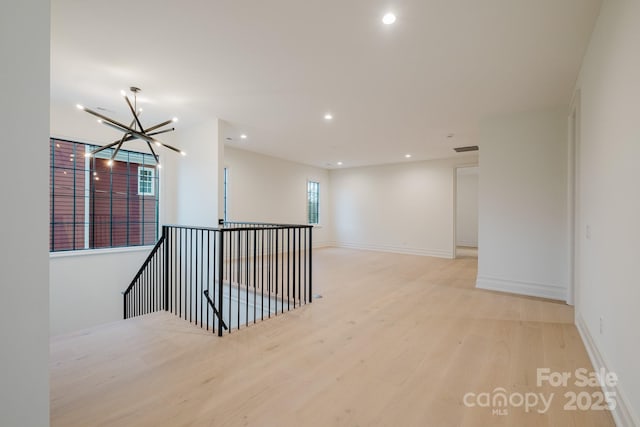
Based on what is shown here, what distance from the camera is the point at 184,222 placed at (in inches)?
215

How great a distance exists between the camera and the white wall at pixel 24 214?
40.7 inches

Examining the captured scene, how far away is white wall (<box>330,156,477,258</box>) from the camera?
311 inches

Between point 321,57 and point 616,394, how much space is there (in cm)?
351

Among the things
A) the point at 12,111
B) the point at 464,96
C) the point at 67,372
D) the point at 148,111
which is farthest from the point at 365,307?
the point at 148,111

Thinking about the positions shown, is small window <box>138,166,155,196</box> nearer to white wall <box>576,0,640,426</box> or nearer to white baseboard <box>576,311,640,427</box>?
white wall <box>576,0,640,426</box>

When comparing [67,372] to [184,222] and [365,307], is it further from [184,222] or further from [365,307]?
[184,222]

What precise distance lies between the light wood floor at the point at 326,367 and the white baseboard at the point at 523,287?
421 mm

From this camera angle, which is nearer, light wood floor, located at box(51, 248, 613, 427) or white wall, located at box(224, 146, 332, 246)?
light wood floor, located at box(51, 248, 613, 427)

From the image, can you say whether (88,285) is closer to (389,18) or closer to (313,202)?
(389,18)

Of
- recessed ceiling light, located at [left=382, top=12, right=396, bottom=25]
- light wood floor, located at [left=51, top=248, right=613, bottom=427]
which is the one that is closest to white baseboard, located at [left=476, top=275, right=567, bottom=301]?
light wood floor, located at [left=51, top=248, right=613, bottom=427]

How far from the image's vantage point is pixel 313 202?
9711mm

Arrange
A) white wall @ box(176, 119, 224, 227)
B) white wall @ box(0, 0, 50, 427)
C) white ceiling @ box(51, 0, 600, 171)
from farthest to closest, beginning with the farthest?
white wall @ box(176, 119, 224, 227), white ceiling @ box(51, 0, 600, 171), white wall @ box(0, 0, 50, 427)

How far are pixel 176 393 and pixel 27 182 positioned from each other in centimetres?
157

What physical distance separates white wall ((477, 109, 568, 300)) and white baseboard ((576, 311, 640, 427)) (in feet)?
5.60
